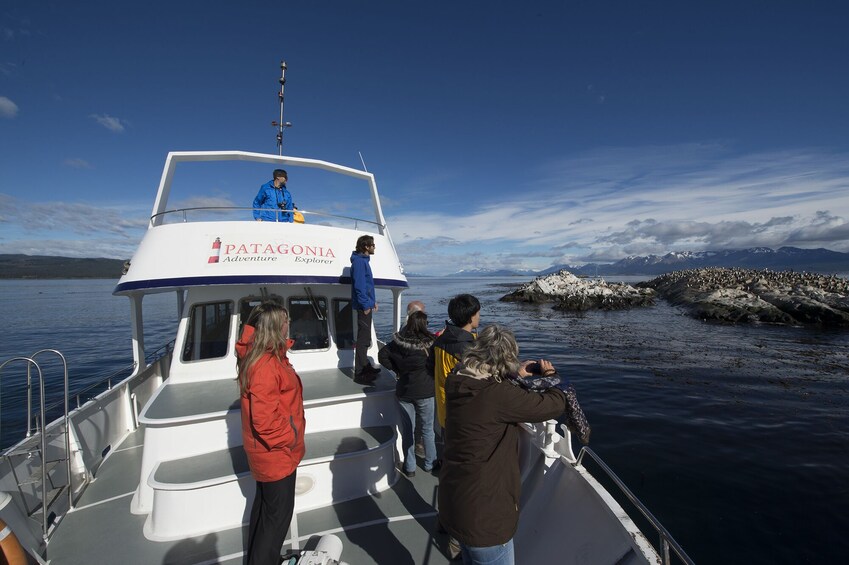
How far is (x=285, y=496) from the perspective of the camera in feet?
9.77

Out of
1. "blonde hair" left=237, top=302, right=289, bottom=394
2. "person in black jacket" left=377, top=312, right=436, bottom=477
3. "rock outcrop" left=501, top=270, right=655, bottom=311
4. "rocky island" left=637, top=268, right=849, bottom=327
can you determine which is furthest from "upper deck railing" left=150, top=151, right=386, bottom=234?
"rock outcrop" left=501, top=270, right=655, bottom=311

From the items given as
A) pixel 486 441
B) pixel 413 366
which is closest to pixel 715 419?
pixel 413 366

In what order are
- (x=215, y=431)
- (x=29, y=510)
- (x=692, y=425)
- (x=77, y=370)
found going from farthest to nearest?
(x=77, y=370) → (x=692, y=425) → (x=215, y=431) → (x=29, y=510)

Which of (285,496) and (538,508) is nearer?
(285,496)

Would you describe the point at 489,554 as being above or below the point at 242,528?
above

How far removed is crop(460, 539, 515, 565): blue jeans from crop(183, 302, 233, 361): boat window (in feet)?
14.7

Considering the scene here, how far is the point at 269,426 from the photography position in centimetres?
280

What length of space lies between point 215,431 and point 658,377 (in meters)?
14.1

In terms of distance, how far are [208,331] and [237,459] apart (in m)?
2.24

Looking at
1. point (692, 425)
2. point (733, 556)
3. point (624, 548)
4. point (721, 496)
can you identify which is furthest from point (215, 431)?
point (692, 425)

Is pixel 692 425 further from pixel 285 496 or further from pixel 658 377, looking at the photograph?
pixel 285 496

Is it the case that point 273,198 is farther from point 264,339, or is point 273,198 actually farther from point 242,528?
point 242,528

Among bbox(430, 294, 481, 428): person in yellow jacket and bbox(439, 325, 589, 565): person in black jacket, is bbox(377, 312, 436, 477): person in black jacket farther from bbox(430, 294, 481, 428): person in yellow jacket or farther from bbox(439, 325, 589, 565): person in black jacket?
bbox(439, 325, 589, 565): person in black jacket

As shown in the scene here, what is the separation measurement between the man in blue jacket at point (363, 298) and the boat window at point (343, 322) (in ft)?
2.86
